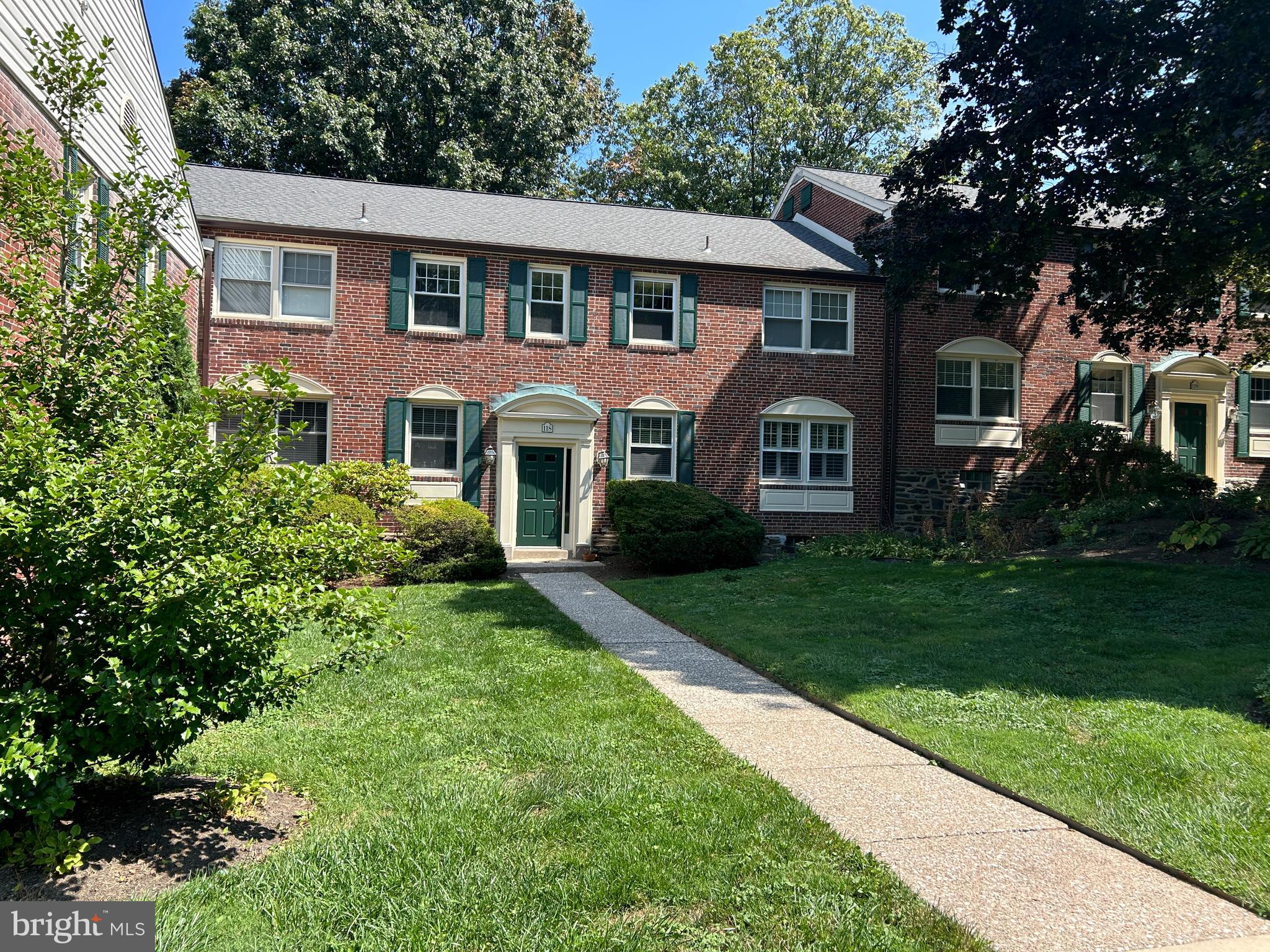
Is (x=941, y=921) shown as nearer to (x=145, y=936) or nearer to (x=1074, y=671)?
(x=145, y=936)

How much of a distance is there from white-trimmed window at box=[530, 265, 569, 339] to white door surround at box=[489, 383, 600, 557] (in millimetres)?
1081

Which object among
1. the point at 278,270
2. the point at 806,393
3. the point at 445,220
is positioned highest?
the point at 445,220

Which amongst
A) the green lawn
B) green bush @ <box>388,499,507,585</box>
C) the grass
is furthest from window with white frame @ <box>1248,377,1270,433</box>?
the grass

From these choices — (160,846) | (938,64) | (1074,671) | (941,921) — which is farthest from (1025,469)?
(160,846)

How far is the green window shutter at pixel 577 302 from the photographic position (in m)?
16.4

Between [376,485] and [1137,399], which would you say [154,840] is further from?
[1137,399]

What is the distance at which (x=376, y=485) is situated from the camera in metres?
14.6

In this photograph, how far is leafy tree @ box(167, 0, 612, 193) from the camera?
26.0 meters

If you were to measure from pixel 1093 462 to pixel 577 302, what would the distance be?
11.1m

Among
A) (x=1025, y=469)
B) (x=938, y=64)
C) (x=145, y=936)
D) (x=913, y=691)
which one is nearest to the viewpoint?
(x=145, y=936)

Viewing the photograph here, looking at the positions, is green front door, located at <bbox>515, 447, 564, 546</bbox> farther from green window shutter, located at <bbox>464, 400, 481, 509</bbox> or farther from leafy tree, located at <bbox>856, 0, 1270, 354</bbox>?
leafy tree, located at <bbox>856, 0, 1270, 354</bbox>

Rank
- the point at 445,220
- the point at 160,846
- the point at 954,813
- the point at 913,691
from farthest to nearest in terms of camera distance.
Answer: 1. the point at 445,220
2. the point at 913,691
3. the point at 954,813
4. the point at 160,846

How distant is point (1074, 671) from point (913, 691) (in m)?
1.59

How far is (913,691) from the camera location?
22.1ft
